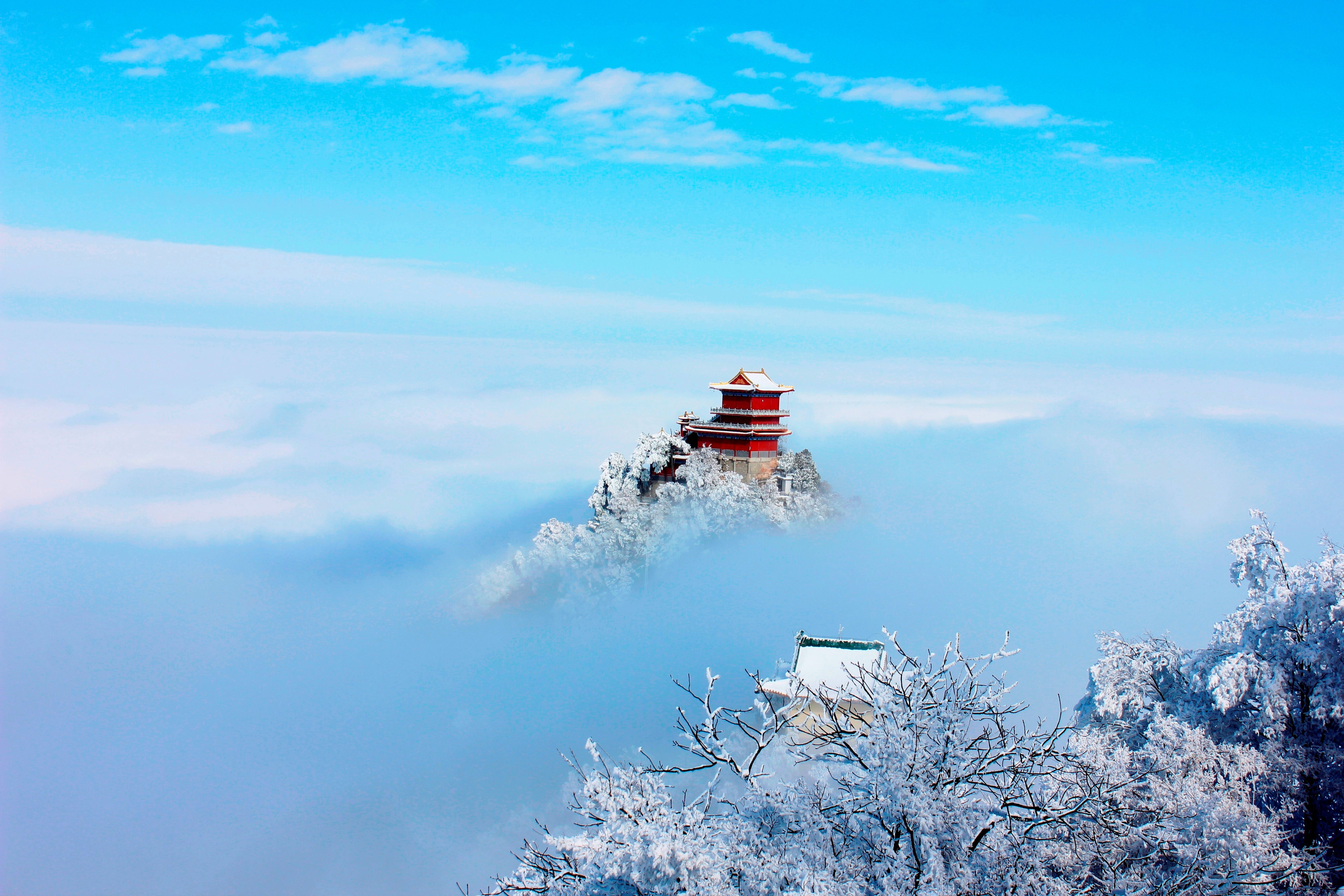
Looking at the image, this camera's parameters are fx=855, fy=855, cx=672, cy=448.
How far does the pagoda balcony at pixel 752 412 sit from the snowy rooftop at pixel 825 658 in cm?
1447

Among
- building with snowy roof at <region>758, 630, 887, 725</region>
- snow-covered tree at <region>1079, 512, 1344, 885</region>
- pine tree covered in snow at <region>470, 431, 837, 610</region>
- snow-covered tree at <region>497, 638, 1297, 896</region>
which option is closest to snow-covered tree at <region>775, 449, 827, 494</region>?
pine tree covered in snow at <region>470, 431, 837, 610</region>

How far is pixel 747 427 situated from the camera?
38781mm

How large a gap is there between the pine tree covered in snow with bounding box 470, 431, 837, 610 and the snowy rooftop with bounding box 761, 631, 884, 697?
12822mm

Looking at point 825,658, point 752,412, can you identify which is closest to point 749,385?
point 752,412

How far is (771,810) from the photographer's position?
26.6 ft

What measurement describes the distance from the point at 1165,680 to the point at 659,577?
28066mm

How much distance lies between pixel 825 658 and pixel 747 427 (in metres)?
15.0

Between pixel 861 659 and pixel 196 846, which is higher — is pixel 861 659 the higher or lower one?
the higher one

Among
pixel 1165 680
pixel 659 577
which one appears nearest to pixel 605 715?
pixel 659 577

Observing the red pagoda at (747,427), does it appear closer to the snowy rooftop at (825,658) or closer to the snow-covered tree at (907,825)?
the snowy rooftop at (825,658)

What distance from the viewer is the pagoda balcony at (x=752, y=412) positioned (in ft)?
127

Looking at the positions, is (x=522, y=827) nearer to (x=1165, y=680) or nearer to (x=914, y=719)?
(x=1165, y=680)

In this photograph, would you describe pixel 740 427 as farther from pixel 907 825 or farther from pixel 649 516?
pixel 907 825

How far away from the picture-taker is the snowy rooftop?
81.1 ft
